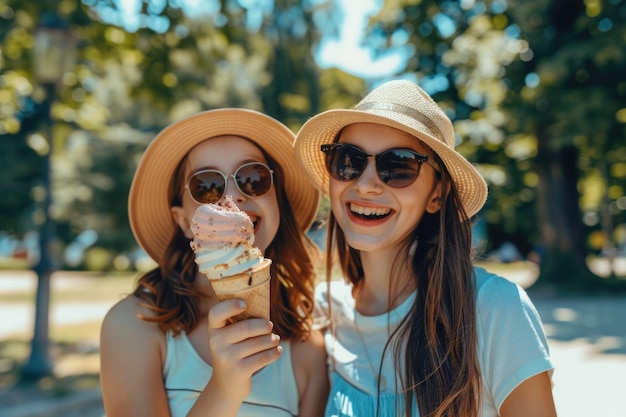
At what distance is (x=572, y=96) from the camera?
1408 centimetres

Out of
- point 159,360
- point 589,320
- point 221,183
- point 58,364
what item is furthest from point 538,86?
point 159,360

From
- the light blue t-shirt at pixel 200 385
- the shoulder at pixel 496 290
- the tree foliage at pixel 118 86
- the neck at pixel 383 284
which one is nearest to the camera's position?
the shoulder at pixel 496 290

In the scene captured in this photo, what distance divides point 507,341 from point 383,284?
0.62 meters

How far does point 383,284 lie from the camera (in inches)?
97.3

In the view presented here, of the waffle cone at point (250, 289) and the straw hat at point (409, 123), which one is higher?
the straw hat at point (409, 123)

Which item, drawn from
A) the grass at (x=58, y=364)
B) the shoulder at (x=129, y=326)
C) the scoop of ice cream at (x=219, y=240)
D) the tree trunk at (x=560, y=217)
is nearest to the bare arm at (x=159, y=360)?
the shoulder at (x=129, y=326)

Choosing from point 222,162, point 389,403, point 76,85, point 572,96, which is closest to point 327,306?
point 389,403

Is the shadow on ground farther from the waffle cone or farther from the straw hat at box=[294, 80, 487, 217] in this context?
the waffle cone

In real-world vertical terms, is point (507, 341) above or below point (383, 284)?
below

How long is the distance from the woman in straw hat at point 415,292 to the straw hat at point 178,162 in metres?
0.15

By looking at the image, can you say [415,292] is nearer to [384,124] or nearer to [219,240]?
[384,124]

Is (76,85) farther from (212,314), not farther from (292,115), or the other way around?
(292,115)

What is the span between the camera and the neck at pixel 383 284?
2414mm

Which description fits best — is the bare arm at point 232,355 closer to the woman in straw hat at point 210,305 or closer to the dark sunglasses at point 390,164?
the woman in straw hat at point 210,305
